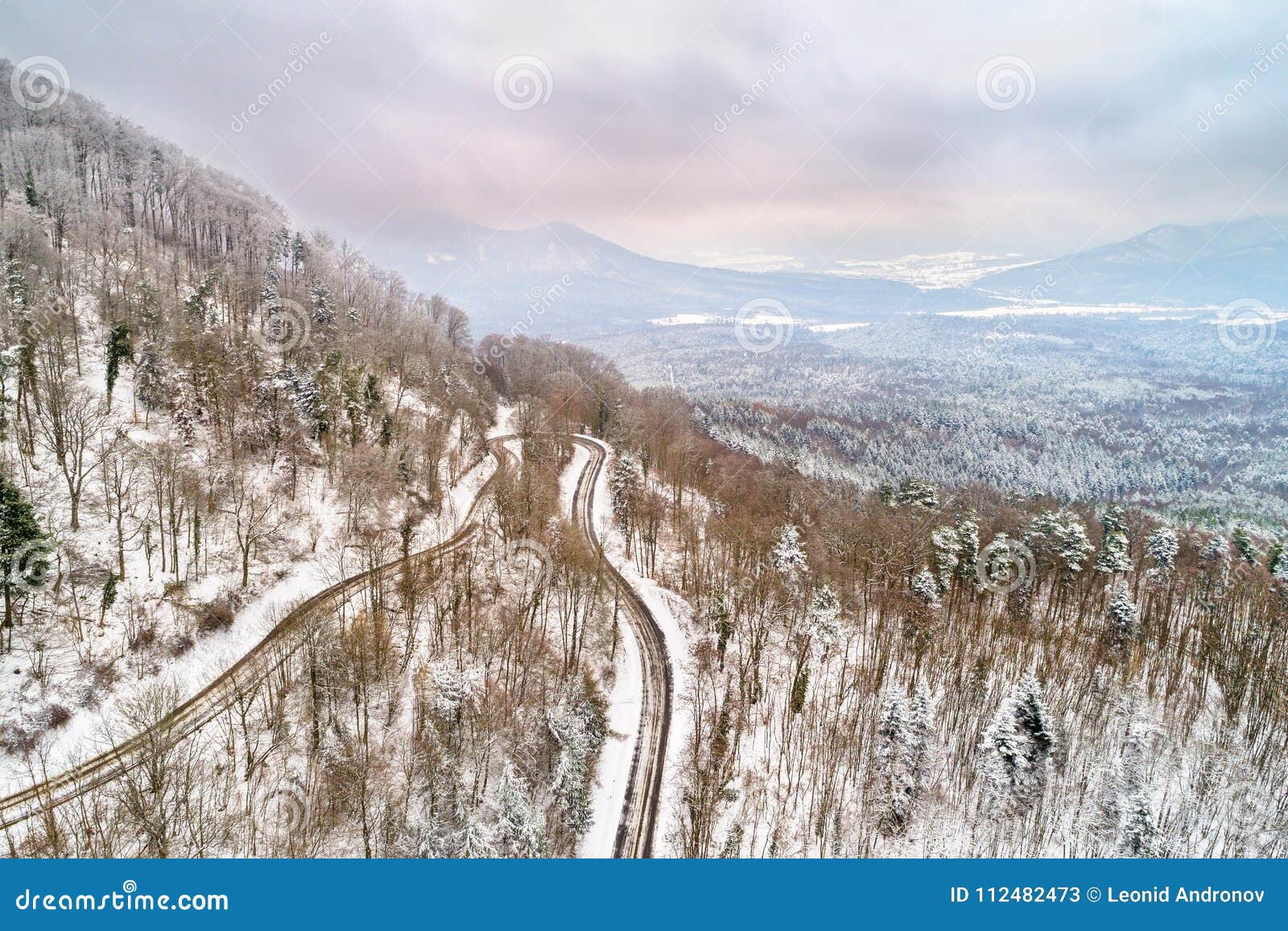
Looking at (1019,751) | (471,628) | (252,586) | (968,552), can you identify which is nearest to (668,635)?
(471,628)

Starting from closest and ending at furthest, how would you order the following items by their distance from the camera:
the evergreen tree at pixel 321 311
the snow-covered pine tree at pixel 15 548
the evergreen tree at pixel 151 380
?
the snow-covered pine tree at pixel 15 548 → the evergreen tree at pixel 151 380 → the evergreen tree at pixel 321 311

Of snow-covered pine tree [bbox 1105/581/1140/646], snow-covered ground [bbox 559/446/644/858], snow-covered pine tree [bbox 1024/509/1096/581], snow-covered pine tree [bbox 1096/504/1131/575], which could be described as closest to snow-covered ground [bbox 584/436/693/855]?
snow-covered ground [bbox 559/446/644/858]

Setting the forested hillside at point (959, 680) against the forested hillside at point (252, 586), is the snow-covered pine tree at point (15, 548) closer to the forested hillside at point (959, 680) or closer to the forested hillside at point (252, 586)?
the forested hillside at point (252, 586)

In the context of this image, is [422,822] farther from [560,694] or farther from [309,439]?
[309,439]

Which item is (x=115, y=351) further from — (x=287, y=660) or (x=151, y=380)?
(x=287, y=660)

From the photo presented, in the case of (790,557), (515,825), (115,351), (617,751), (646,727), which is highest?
(115,351)

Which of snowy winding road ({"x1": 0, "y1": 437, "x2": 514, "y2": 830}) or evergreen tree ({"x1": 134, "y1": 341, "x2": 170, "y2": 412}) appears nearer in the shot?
snowy winding road ({"x1": 0, "y1": 437, "x2": 514, "y2": 830})

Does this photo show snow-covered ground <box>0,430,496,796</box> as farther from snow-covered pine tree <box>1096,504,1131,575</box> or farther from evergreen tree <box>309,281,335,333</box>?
snow-covered pine tree <box>1096,504,1131,575</box>

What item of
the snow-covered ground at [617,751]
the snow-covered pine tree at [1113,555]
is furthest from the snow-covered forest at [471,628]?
the snow-covered pine tree at [1113,555]

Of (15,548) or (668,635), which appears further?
(668,635)

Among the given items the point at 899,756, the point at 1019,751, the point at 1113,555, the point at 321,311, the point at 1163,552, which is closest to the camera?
the point at 1019,751

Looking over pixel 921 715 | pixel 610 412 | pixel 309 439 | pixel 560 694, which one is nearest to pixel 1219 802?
pixel 921 715
